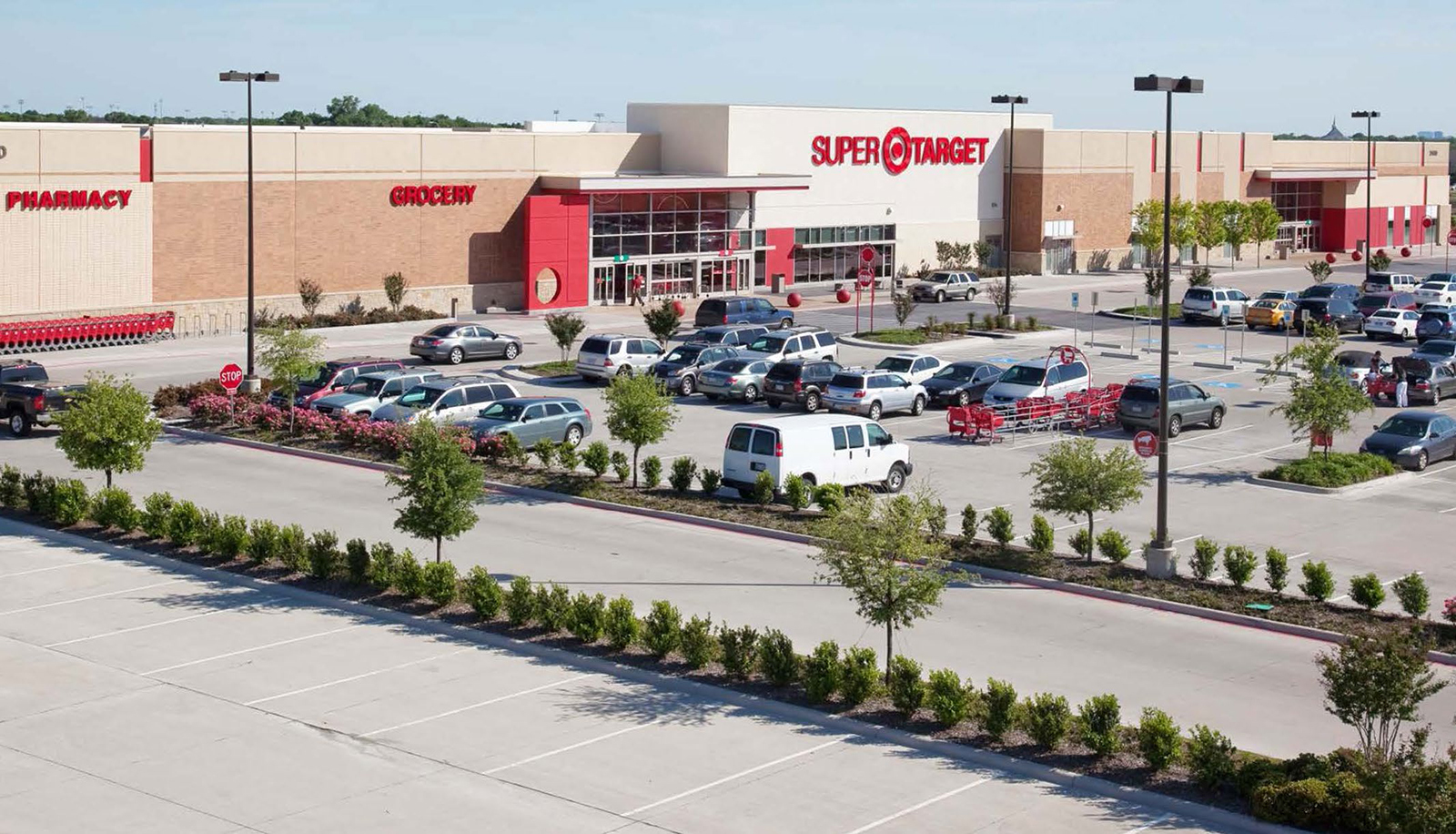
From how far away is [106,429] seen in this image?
31.1 metres

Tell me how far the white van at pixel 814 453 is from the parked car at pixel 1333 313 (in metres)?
36.6

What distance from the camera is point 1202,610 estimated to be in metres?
25.5

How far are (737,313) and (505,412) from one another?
2634 cm

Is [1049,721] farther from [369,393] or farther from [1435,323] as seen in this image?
[1435,323]

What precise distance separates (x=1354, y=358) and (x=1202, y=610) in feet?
90.6

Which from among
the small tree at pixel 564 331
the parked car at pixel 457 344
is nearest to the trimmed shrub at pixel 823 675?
the small tree at pixel 564 331

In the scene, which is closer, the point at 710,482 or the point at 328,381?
the point at 710,482

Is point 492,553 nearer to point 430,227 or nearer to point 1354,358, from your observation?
point 1354,358

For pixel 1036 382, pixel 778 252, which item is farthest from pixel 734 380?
pixel 778 252

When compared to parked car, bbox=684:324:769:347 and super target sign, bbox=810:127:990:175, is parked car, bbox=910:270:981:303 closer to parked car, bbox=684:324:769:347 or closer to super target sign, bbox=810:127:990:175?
super target sign, bbox=810:127:990:175

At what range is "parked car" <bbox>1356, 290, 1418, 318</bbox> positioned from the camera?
2645 inches

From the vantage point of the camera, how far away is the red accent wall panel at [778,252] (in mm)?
79812

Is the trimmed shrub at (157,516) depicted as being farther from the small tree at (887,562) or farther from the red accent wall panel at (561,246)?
the red accent wall panel at (561,246)

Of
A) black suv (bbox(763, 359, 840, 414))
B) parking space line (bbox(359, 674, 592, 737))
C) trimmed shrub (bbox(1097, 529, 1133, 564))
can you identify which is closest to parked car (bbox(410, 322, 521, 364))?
black suv (bbox(763, 359, 840, 414))
